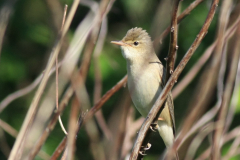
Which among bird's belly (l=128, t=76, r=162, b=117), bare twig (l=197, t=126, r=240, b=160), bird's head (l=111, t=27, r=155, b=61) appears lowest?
bare twig (l=197, t=126, r=240, b=160)

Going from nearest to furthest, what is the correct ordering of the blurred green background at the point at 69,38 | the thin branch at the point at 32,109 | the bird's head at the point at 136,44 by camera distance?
the thin branch at the point at 32,109, the bird's head at the point at 136,44, the blurred green background at the point at 69,38

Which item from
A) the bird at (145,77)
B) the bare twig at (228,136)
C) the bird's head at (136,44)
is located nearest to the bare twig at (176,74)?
the bare twig at (228,136)

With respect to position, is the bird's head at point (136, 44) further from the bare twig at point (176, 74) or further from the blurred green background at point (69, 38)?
the bare twig at point (176, 74)

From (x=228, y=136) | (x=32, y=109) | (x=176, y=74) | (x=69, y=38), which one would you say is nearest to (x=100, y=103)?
(x=176, y=74)

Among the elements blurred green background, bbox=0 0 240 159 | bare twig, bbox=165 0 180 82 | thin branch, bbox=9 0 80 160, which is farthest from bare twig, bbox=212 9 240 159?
blurred green background, bbox=0 0 240 159

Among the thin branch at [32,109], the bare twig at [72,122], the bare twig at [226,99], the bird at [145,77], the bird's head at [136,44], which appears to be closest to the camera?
the bare twig at [72,122]

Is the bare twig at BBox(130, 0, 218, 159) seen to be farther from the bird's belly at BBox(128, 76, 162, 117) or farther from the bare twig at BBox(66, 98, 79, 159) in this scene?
the bird's belly at BBox(128, 76, 162, 117)

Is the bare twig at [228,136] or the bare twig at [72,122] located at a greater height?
the bare twig at [72,122]
